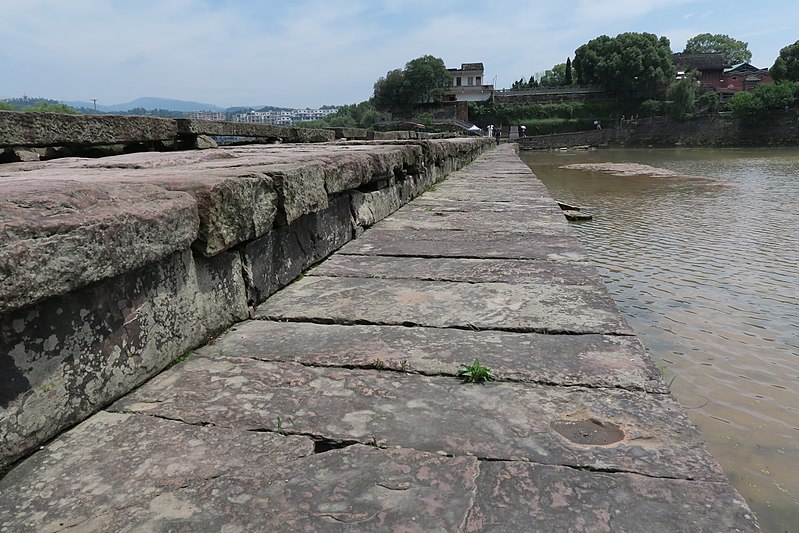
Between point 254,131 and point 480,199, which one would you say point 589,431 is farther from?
point 254,131

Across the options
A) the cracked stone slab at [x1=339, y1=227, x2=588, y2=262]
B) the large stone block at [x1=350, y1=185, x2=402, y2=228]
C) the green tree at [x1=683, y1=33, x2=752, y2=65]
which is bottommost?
the cracked stone slab at [x1=339, y1=227, x2=588, y2=262]

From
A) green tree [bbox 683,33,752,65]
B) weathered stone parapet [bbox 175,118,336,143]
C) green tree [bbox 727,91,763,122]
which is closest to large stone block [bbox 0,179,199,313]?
weathered stone parapet [bbox 175,118,336,143]

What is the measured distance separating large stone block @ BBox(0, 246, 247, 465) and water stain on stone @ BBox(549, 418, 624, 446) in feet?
3.68

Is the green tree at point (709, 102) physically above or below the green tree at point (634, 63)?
below

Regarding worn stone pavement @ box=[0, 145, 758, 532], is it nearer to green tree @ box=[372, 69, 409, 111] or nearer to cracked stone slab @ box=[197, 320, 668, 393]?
cracked stone slab @ box=[197, 320, 668, 393]

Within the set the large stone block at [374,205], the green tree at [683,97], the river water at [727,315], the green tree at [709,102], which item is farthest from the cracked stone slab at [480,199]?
the green tree at [709,102]

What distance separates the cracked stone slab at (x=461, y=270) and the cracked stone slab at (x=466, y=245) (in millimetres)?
119

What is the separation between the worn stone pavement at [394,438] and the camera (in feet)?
3.21

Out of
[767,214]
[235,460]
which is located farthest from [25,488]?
[767,214]

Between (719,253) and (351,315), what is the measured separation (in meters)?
7.14

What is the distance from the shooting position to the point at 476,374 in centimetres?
149

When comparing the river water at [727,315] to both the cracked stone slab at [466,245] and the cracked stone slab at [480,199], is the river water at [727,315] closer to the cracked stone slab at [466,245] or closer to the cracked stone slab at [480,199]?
the cracked stone slab at [466,245]

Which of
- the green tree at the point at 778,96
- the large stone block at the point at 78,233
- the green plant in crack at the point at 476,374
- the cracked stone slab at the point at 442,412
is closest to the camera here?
the large stone block at the point at 78,233

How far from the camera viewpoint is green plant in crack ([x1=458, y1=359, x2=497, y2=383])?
1.49 metres
